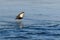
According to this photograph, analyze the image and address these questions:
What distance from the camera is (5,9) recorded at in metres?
23.9

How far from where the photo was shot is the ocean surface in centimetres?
1650

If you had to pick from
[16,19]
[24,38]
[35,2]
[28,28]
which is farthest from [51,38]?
[35,2]

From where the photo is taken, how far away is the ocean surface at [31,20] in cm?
1650

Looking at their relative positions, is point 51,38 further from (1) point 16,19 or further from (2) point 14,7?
(2) point 14,7

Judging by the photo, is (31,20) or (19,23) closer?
(19,23)

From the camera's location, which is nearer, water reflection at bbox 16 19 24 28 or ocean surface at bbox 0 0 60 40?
ocean surface at bbox 0 0 60 40

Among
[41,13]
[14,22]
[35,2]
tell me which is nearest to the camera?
[14,22]

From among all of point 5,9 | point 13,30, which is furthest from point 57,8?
point 13,30

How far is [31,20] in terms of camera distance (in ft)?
66.6

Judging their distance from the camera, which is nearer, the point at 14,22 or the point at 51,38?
the point at 51,38

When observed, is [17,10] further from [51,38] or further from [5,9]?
[51,38]

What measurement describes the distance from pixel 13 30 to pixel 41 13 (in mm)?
5407

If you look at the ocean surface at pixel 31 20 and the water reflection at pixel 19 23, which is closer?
the ocean surface at pixel 31 20

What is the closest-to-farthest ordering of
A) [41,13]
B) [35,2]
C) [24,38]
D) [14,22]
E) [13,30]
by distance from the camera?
1. [24,38]
2. [13,30]
3. [14,22]
4. [41,13]
5. [35,2]
